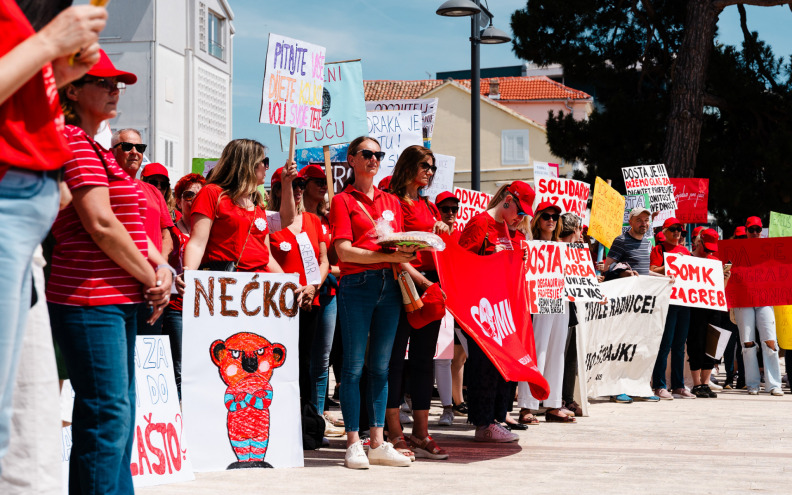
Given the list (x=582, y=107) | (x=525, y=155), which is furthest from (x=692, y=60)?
(x=582, y=107)

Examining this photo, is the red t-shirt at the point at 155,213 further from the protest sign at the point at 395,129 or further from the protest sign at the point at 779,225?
the protest sign at the point at 779,225

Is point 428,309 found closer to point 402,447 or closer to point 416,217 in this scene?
point 416,217

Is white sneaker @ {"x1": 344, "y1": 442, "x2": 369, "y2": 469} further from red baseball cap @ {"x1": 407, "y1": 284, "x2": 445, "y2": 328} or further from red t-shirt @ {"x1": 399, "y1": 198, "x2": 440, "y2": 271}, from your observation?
red t-shirt @ {"x1": 399, "y1": 198, "x2": 440, "y2": 271}

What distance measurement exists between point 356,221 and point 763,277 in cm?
822

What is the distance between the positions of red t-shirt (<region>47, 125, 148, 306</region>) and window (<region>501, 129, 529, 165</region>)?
5577cm

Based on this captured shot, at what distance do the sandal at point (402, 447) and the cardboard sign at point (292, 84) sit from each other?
114 inches

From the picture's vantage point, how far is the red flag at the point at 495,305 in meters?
6.83

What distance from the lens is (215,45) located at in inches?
1713


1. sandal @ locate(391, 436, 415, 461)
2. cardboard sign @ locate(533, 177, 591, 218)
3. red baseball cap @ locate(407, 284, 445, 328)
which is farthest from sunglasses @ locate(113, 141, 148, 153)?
cardboard sign @ locate(533, 177, 591, 218)

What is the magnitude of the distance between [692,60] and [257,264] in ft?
52.3

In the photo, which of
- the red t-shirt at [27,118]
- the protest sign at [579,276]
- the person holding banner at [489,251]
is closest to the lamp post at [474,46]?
the protest sign at [579,276]

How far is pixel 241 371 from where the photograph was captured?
234 inches

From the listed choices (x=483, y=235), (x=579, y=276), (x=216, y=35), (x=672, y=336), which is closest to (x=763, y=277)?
(x=672, y=336)

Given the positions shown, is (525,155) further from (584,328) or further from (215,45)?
Result: (584,328)
